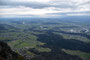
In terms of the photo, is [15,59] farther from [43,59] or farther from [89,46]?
[89,46]

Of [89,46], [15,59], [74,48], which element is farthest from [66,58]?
[15,59]

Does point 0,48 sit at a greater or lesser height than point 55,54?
greater

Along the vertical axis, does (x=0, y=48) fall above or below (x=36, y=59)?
above

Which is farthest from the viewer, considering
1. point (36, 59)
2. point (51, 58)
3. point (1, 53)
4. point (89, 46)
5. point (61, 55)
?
point (89, 46)

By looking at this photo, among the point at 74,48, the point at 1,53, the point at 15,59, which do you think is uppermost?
the point at 1,53

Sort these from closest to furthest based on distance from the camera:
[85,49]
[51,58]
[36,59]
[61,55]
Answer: [36,59] → [51,58] → [61,55] → [85,49]

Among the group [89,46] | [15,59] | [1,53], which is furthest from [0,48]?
[89,46]

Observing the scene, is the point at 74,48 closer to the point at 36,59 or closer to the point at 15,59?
the point at 36,59

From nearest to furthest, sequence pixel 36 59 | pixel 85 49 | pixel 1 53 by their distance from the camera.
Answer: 1. pixel 1 53
2. pixel 36 59
3. pixel 85 49

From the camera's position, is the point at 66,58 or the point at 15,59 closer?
the point at 15,59
